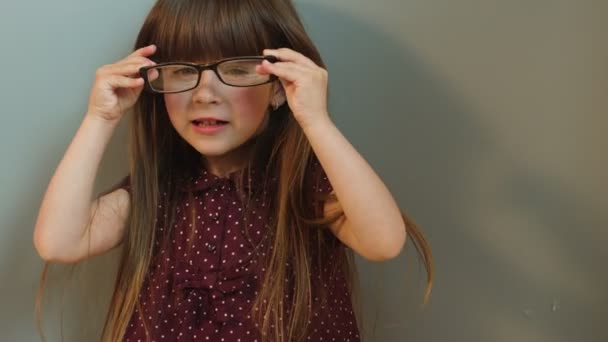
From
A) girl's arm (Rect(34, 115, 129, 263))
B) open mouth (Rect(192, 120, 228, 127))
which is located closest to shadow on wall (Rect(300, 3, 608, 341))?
open mouth (Rect(192, 120, 228, 127))

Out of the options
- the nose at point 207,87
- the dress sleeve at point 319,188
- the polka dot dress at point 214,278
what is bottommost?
the polka dot dress at point 214,278

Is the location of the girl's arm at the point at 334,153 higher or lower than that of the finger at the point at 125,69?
lower

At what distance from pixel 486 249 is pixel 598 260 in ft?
0.51

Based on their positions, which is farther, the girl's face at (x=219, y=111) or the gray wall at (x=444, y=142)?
the gray wall at (x=444, y=142)

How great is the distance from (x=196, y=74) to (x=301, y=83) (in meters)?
0.12

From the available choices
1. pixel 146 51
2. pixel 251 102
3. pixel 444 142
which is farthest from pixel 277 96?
pixel 444 142

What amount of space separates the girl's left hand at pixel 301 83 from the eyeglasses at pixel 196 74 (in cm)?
1

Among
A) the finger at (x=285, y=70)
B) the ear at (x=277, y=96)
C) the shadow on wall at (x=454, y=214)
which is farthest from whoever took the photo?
the shadow on wall at (x=454, y=214)

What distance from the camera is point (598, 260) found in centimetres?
96

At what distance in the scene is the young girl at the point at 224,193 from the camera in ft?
2.39

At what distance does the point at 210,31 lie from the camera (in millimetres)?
752

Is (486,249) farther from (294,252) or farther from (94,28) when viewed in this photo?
(94,28)

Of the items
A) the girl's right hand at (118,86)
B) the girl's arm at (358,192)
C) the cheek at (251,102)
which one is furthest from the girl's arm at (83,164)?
the girl's arm at (358,192)

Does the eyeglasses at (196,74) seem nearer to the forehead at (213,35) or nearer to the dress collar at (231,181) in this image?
the forehead at (213,35)
